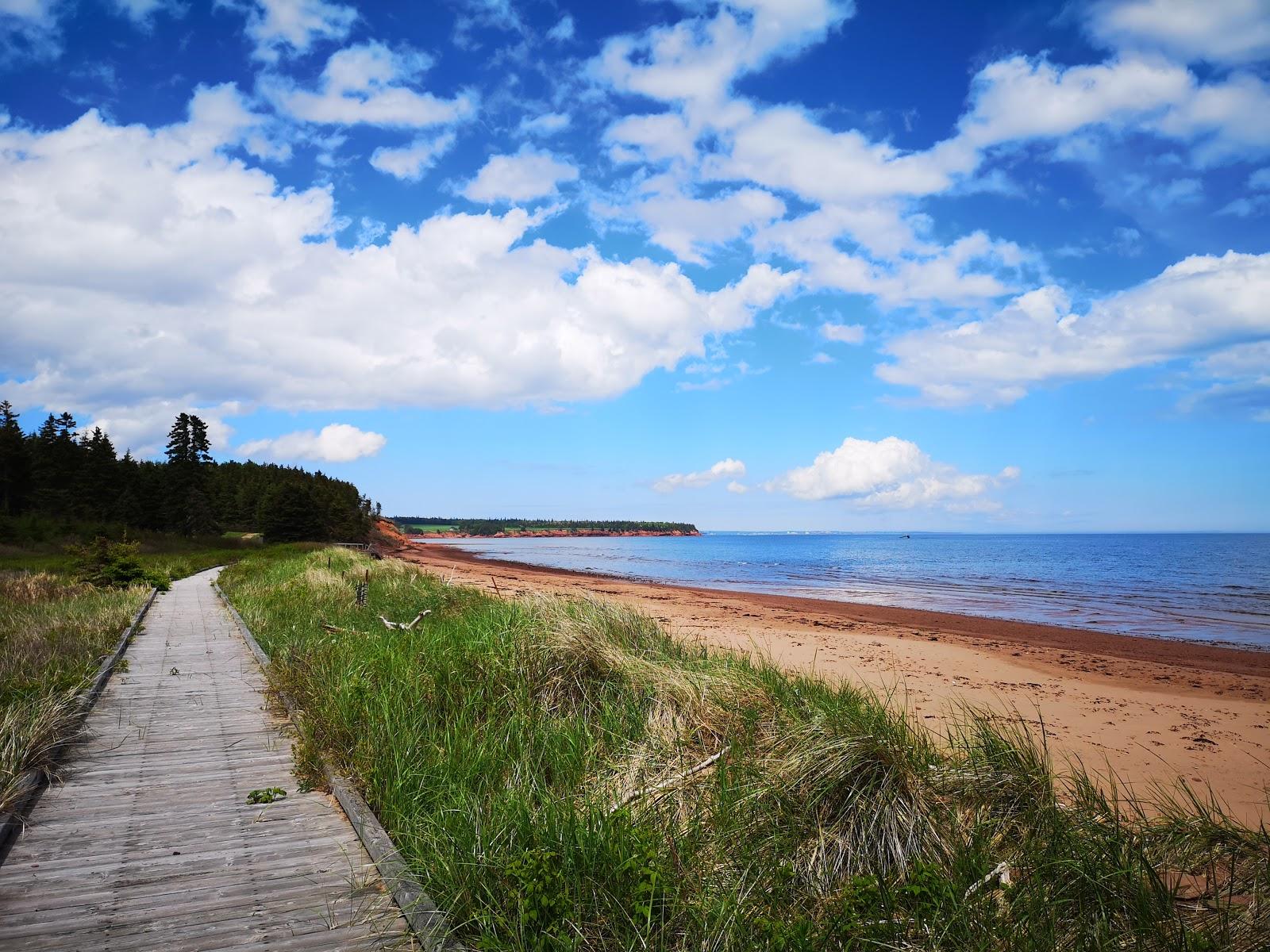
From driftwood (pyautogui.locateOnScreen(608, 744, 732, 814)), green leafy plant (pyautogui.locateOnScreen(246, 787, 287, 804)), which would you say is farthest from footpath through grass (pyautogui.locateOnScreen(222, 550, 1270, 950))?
green leafy plant (pyautogui.locateOnScreen(246, 787, 287, 804))

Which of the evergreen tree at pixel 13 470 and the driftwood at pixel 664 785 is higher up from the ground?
the evergreen tree at pixel 13 470

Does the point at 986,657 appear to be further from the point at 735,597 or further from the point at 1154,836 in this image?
the point at 735,597

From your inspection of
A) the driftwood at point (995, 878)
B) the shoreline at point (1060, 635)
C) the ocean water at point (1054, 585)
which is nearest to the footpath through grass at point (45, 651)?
the driftwood at point (995, 878)

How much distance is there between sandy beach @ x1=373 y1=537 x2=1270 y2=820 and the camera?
30.2 ft

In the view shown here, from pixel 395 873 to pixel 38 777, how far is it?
147 inches

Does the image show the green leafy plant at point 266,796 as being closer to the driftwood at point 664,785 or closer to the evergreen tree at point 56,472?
the driftwood at point 664,785

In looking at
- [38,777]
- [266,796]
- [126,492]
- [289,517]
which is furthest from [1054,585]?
[126,492]

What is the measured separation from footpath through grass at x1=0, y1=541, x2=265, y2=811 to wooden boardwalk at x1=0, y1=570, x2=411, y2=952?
343 mm

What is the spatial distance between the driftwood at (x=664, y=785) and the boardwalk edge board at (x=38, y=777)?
3983 millimetres

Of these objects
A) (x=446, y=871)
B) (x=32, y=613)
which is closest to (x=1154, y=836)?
(x=446, y=871)

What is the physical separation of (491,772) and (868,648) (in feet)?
47.0

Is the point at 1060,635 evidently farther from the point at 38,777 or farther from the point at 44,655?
the point at 44,655

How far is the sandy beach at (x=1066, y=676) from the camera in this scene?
920cm

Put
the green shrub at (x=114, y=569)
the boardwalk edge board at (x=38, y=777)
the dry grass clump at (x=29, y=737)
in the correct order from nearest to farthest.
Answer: the boardwalk edge board at (x=38, y=777) → the dry grass clump at (x=29, y=737) → the green shrub at (x=114, y=569)
